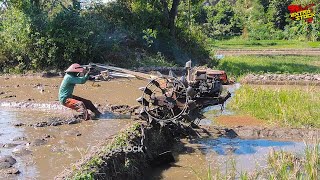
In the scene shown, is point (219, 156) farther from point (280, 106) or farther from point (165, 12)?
point (165, 12)

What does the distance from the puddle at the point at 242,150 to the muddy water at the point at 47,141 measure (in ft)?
6.36

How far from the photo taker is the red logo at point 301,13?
36.7 m

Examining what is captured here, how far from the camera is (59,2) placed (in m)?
20.9

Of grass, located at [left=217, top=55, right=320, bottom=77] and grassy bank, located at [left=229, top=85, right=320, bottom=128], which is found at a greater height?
grassy bank, located at [left=229, top=85, right=320, bottom=128]

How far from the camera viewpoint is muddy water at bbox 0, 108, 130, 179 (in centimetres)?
664

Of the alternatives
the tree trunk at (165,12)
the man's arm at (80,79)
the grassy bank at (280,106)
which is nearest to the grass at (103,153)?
the man's arm at (80,79)

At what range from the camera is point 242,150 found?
8156mm

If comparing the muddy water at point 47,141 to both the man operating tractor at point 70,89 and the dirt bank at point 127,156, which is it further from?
the dirt bank at point 127,156

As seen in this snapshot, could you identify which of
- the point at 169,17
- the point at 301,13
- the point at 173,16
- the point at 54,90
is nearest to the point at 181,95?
the point at 54,90

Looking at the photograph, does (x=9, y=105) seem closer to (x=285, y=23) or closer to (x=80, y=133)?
(x=80, y=133)

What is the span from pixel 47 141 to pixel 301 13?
33.5 meters

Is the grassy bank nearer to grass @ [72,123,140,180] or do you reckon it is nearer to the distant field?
grass @ [72,123,140,180]

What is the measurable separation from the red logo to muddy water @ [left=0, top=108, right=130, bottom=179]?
29996 millimetres

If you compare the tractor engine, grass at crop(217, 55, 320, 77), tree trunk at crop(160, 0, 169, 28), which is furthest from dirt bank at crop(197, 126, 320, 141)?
tree trunk at crop(160, 0, 169, 28)
